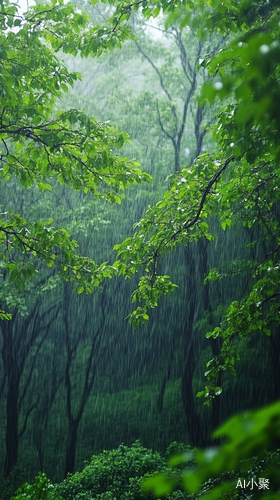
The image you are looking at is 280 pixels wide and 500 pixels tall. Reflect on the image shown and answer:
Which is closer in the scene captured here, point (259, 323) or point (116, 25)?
point (116, 25)

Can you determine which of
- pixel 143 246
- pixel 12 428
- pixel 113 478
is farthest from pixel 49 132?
pixel 12 428

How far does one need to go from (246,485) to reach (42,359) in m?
17.2

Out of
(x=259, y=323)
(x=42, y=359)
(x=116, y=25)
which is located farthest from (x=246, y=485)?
(x=42, y=359)

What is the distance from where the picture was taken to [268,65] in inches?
46.3

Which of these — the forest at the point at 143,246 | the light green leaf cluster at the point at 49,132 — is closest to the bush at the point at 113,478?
the forest at the point at 143,246

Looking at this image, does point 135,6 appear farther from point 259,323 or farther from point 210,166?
point 259,323

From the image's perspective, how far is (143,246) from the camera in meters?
4.50

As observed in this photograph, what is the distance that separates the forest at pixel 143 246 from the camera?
2555mm

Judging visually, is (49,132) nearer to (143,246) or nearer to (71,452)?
(143,246)

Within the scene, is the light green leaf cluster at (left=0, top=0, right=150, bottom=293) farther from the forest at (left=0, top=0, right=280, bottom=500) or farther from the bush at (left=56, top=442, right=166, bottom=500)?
the bush at (left=56, top=442, right=166, bottom=500)

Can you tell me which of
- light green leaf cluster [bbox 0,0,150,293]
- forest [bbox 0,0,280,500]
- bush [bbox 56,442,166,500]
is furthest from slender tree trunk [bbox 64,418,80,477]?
light green leaf cluster [bbox 0,0,150,293]

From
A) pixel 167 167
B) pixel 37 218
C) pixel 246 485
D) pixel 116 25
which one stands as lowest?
pixel 246 485

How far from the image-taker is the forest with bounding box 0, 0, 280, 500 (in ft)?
8.38

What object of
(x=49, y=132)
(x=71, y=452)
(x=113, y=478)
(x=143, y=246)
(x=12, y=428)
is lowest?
(x=113, y=478)
